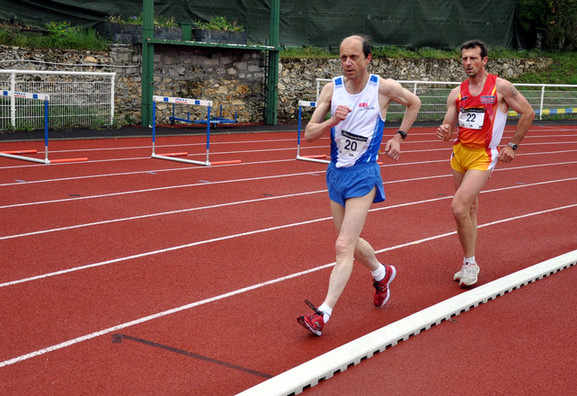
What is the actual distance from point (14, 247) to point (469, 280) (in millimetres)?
3914

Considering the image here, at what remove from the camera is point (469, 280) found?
6.30m

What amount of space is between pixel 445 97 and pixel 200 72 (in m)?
9.61

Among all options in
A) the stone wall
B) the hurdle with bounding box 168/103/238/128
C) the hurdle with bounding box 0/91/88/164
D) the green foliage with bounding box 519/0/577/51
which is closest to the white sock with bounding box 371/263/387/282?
the hurdle with bounding box 0/91/88/164

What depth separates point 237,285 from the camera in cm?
611

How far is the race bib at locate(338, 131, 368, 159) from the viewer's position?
5148 mm

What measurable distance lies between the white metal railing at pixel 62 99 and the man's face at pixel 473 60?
11497mm

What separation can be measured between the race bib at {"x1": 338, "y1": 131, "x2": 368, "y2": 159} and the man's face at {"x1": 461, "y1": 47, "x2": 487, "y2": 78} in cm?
157

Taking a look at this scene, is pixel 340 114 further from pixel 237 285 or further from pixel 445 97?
pixel 445 97

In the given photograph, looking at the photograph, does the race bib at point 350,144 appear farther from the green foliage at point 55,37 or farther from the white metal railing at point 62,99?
the green foliage at point 55,37

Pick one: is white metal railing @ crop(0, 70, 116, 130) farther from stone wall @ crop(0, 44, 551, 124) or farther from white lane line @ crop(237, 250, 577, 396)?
white lane line @ crop(237, 250, 577, 396)

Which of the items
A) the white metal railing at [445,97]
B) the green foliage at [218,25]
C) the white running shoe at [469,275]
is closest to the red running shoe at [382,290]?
the white running shoe at [469,275]

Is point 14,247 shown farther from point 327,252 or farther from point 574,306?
point 574,306

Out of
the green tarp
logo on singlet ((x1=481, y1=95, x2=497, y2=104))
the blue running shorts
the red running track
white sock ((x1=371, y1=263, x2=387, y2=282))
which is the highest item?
the green tarp

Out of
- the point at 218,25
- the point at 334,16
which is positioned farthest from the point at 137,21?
the point at 334,16
